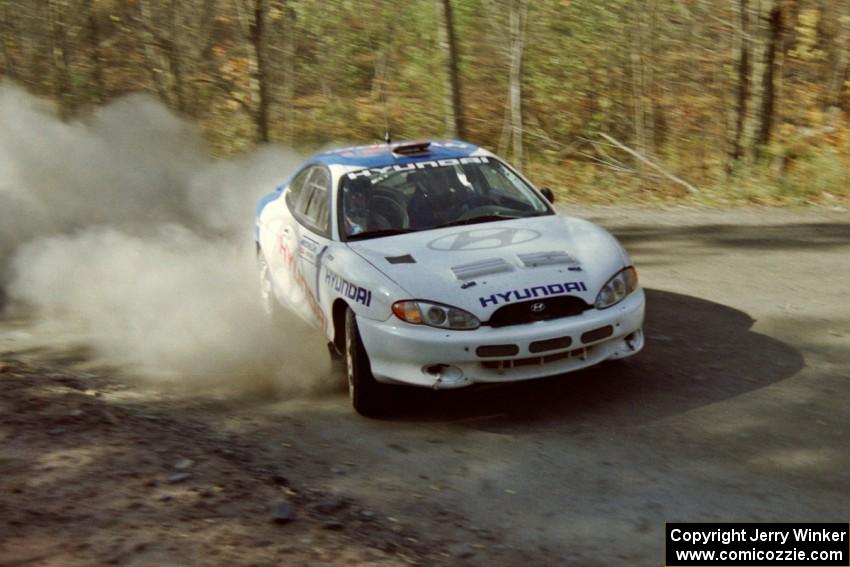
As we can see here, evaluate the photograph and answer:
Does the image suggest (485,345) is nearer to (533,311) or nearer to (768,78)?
(533,311)

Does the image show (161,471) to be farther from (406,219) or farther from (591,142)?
(591,142)

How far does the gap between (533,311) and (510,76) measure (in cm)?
1367

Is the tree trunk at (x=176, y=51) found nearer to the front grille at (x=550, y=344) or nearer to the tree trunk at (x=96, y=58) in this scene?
the tree trunk at (x=96, y=58)

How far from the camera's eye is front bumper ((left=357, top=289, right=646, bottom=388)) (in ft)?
22.6

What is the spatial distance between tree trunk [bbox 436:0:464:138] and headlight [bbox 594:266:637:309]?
37.6 ft

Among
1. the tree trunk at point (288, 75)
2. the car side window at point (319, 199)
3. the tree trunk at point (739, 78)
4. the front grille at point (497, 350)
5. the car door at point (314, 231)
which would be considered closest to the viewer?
the front grille at point (497, 350)

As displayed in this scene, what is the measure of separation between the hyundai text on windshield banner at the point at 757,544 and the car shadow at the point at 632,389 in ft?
5.26

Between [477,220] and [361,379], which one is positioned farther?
[477,220]

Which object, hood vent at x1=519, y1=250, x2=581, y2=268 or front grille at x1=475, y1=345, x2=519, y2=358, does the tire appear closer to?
front grille at x1=475, y1=345, x2=519, y2=358

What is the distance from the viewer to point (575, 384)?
769cm

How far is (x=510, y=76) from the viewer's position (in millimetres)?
20062

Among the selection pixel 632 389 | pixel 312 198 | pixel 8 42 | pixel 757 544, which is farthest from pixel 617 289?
pixel 8 42

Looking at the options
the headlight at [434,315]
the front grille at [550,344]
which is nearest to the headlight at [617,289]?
the front grille at [550,344]

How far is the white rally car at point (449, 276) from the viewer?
695 cm
